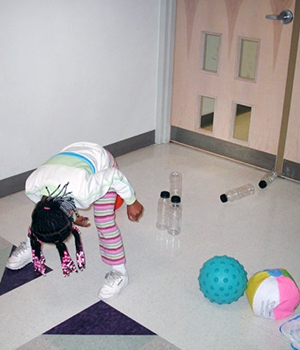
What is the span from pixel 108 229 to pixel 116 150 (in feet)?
5.15

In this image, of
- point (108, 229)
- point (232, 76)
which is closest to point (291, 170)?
point (232, 76)

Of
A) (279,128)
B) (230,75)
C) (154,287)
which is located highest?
(230,75)

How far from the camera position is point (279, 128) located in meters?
3.46

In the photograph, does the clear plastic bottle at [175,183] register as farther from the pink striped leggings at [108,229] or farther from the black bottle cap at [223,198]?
the pink striped leggings at [108,229]

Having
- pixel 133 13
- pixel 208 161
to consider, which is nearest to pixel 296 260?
pixel 208 161

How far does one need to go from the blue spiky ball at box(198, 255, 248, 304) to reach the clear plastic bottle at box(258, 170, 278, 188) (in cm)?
113

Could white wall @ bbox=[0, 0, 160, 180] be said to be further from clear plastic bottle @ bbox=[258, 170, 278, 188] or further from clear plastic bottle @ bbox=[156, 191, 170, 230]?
clear plastic bottle @ bbox=[258, 170, 278, 188]

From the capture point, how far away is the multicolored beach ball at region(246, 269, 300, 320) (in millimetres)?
2209

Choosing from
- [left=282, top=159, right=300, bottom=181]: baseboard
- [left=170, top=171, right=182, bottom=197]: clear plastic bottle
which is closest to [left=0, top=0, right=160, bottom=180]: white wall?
[left=170, top=171, right=182, bottom=197]: clear plastic bottle

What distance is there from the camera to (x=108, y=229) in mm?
2285

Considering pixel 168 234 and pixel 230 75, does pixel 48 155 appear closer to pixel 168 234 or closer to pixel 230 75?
pixel 168 234

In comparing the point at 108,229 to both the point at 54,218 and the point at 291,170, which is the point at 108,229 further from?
the point at 291,170

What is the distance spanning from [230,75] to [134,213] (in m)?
1.62

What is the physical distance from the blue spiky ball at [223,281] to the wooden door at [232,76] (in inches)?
54.0
